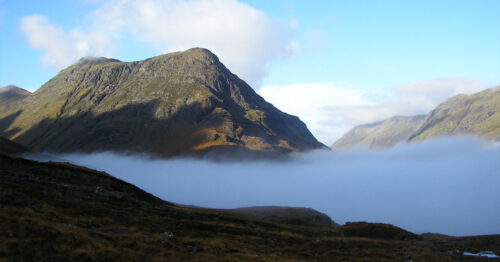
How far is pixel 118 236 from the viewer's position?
34.1 meters

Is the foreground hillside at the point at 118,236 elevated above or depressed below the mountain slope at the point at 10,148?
below

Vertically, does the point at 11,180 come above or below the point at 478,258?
above

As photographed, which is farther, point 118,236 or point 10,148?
point 10,148

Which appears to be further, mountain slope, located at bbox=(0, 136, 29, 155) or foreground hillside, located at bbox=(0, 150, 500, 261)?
mountain slope, located at bbox=(0, 136, 29, 155)

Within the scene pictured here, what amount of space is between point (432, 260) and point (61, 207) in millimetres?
43056

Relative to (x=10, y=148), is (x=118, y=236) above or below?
below

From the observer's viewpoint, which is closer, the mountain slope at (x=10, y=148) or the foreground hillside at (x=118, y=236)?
the foreground hillside at (x=118, y=236)

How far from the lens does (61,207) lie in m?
42.4

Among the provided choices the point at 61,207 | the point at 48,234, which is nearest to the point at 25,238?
the point at 48,234

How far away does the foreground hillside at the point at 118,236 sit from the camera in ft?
91.2

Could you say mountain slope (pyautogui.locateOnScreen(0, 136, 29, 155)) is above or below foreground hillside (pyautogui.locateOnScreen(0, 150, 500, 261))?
above

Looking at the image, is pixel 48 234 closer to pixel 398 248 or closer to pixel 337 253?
pixel 337 253

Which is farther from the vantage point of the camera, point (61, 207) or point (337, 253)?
point (337, 253)

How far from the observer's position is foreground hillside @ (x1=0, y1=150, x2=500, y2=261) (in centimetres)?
2781
